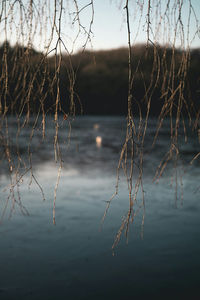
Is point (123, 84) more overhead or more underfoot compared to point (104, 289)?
more overhead

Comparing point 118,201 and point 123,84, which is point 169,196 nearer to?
point 118,201

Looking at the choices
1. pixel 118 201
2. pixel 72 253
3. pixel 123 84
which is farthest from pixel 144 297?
pixel 123 84

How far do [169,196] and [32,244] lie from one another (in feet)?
26.9

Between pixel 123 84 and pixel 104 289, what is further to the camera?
pixel 123 84

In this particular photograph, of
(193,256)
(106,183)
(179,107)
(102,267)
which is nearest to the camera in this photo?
(179,107)

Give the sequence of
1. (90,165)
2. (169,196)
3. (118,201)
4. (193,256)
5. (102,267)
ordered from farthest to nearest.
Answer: (90,165)
(169,196)
(118,201)
(193,256)
(102,267)

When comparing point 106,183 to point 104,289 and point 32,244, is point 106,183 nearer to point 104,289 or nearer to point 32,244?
point 32,244

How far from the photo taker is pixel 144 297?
10672 millimetres

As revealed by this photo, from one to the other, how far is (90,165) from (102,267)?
17.2 metres

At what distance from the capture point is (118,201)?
54.1 feet

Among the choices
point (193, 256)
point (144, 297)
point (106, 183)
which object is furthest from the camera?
point (106, 183)

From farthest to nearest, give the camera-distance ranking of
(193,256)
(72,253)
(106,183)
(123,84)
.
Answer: (123,84) < (106,183) < (193,256) < (72,253)

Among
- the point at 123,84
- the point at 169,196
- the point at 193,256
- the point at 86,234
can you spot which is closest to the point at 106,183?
the point at 169,196

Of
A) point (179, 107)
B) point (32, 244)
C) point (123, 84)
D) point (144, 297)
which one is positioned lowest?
point (144, 297)
